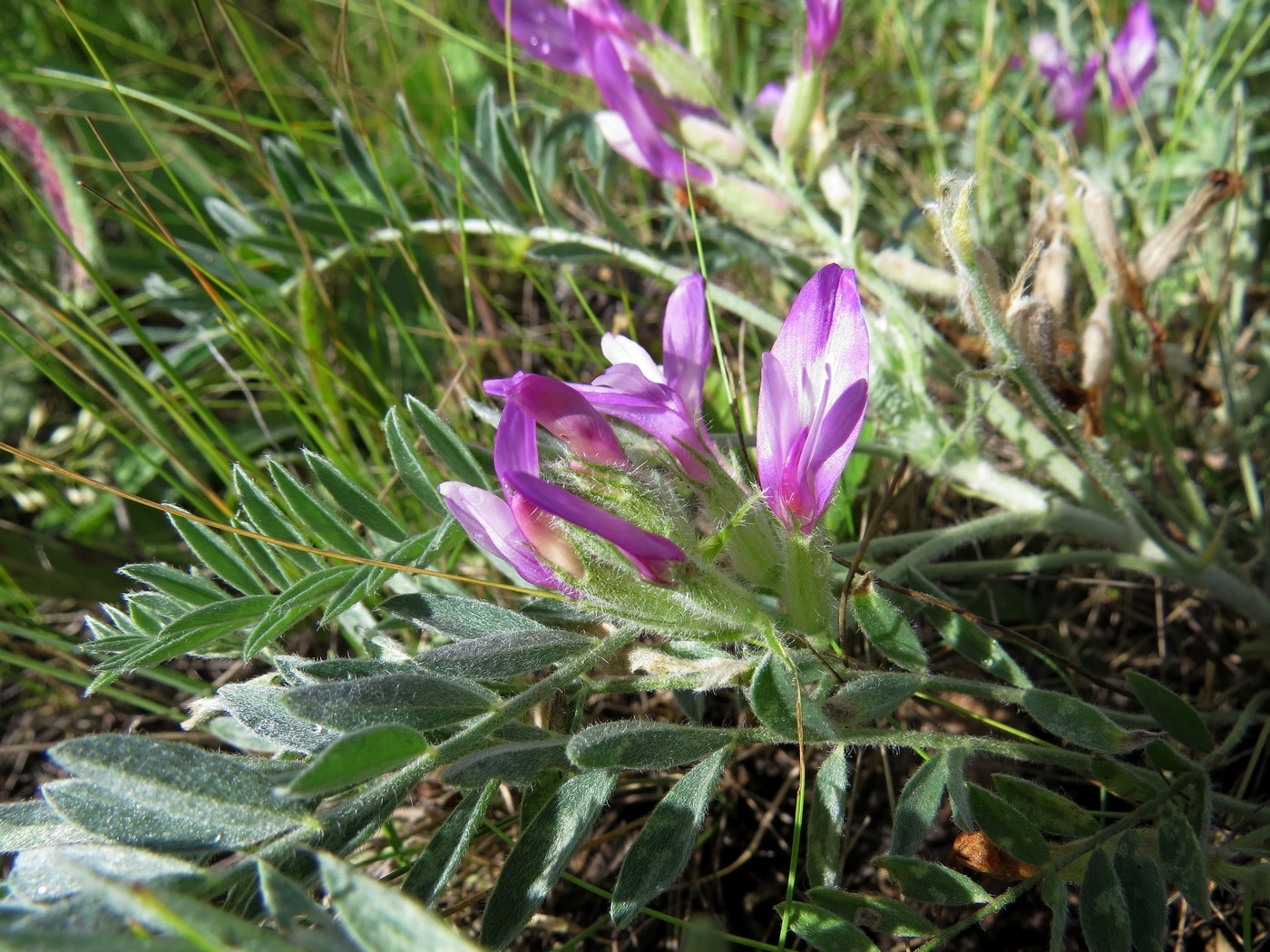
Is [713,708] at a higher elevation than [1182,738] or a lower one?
lower

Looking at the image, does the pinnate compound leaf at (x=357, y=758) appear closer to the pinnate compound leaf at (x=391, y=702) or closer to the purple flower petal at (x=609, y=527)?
the pinnate compound leaf at (x=391, y=702)

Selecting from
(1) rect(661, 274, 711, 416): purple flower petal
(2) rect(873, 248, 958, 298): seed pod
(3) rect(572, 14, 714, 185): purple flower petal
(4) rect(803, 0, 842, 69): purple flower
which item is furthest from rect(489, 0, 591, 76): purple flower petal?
(1) rect(661, 274, 711, 416): purple flower petal

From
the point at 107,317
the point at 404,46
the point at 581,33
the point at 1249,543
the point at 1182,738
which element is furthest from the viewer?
the point at 404,46

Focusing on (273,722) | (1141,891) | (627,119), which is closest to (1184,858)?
(1141,891)

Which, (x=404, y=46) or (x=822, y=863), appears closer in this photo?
(x=822, y=863)

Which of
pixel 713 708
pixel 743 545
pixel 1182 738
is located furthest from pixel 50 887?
pixel 1182 738

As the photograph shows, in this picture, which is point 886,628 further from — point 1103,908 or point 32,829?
point 32,829

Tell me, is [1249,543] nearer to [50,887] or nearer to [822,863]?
[822,863]
